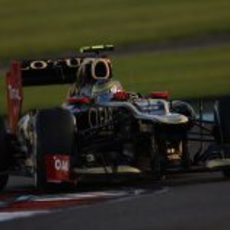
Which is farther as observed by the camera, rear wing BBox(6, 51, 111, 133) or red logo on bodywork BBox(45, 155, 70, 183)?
rear wing BBox(6, 51, 111, 133)

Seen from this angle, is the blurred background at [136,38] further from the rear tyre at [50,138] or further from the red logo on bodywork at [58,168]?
the red logo on bodywork at [58,168]

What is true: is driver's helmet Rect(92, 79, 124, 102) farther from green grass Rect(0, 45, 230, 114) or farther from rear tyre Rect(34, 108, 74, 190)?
green grass Rect(0, 45, 230, 114)

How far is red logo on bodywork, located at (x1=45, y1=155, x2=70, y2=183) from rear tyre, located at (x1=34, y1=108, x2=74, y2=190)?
0.13 feet

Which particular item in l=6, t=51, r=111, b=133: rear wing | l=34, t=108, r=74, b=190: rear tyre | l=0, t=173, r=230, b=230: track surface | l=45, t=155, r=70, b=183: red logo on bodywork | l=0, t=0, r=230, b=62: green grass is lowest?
l=0, t=173, r=230, b=230: track surface

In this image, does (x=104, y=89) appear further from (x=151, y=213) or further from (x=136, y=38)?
(x=136, y=38)

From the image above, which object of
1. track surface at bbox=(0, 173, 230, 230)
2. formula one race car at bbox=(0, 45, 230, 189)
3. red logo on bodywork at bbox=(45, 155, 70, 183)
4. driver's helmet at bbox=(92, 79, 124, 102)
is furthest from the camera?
driver's helmet at bbox=(92, 79, 124, 102)

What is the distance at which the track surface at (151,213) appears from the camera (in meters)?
7.44

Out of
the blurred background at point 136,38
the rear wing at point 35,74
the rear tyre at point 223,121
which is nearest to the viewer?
the rear tyre at point 223,121

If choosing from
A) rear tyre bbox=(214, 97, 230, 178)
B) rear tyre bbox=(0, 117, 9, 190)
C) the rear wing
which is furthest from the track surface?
the rear wing

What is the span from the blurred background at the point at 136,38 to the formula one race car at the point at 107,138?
1095cm

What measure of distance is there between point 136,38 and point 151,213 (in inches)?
909

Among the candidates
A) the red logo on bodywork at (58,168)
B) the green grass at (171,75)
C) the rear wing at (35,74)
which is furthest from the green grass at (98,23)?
the red logo on bodywork at (58,168)

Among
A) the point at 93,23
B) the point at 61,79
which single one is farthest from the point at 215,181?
the point at 93,23

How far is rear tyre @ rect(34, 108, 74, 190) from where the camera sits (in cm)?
1019
